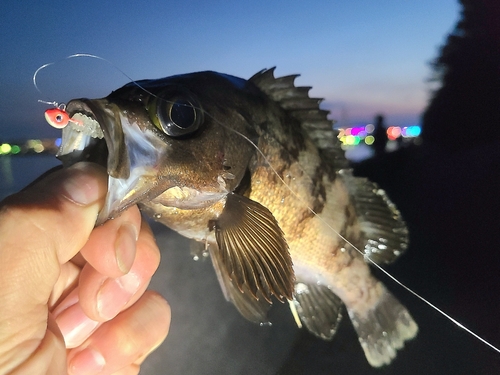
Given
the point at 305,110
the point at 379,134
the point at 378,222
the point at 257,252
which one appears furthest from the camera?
the point at 379,134

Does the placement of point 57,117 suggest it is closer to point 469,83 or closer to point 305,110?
point 305,110

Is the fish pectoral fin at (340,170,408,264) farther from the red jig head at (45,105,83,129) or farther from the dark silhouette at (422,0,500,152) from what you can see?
the dark silhouette at (422,0,500,152)

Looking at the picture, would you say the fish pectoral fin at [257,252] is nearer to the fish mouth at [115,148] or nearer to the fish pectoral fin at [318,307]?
the fish mouth at [115,148]

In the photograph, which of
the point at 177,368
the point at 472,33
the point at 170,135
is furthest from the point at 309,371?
the point at 472,33

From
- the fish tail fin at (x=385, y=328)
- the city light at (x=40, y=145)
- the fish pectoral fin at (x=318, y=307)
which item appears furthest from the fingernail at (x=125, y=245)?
the fish tail fin at (x=385, y=328)

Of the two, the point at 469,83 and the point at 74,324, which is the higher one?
the point at 469,83

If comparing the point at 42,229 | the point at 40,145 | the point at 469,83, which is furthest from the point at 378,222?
the point at 469,83

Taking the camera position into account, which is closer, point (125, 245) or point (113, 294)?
point (125, 245)

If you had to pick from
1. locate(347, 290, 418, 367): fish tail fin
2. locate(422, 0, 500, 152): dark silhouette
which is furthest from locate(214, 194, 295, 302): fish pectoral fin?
locate(422, 0, 500, 152): dark silhouette
